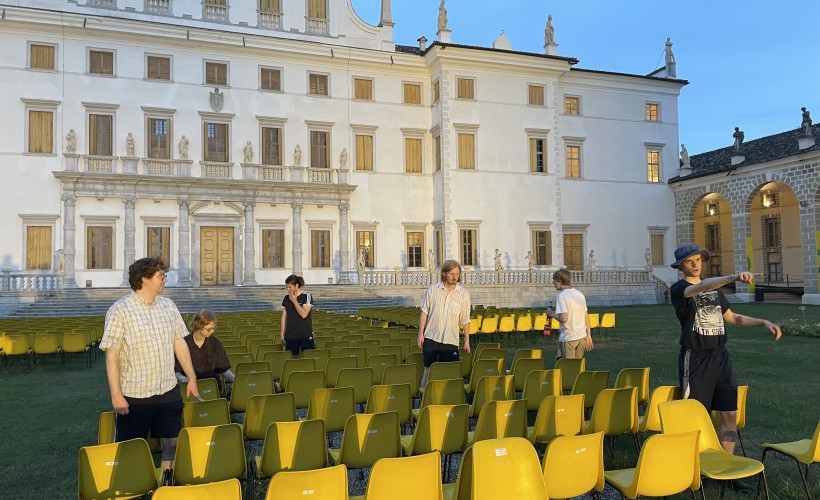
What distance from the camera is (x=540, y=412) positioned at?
200 inches

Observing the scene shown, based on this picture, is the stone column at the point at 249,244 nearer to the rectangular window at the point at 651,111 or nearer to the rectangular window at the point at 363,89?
the rectangular window at the point at 363,89

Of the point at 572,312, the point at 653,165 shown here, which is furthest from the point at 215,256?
the point at 653,165

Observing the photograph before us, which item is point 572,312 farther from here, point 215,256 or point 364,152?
point 364,152

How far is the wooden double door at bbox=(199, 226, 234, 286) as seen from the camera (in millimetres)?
28891

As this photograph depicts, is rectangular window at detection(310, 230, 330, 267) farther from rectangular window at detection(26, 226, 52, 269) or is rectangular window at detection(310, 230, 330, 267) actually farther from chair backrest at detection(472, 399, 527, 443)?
chair backrest at detection(472, 399, 527, 443)

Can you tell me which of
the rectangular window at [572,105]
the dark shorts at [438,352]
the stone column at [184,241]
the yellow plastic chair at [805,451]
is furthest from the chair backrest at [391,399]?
the rectangular window at [572,105]

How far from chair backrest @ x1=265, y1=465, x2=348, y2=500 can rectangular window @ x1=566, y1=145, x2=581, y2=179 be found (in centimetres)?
3278

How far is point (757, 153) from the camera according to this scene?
3359 centimetres

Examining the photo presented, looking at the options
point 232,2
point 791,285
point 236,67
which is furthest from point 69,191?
point 791,285

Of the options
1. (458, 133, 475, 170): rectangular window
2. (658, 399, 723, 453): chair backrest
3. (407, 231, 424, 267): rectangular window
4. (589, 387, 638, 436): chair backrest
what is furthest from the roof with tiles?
(658, 399, 723, 453): chair backrest

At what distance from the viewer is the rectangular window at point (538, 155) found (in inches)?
1309

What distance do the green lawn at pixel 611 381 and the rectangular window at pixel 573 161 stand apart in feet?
62.1

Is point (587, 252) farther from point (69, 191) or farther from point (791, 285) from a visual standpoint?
point (69, 191)

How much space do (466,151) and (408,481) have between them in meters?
29.2
